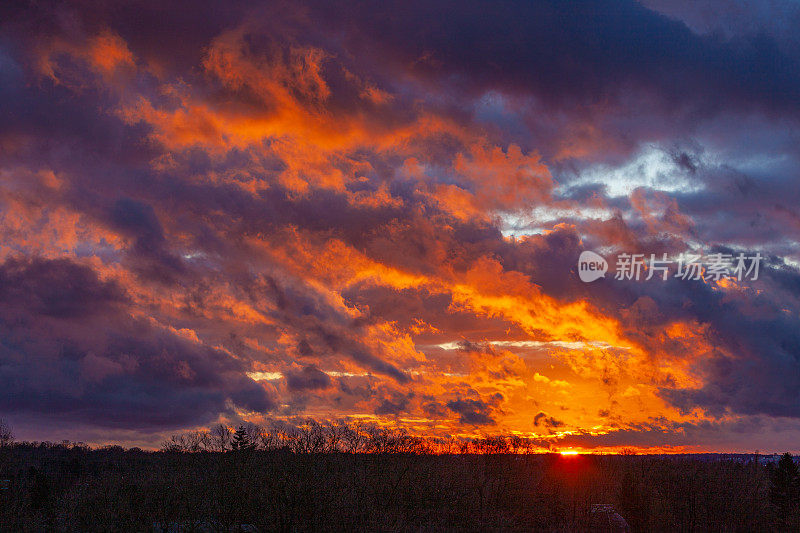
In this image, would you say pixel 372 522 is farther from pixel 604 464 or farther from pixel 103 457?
pixel 103 457

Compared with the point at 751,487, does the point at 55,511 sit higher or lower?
lower

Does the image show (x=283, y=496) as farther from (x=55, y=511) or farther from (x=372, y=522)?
(x=55, y=511)

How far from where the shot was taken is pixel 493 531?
33.1 meters

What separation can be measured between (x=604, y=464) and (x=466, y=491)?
4760 centimetres

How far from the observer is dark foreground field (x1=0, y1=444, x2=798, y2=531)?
35.5 meters

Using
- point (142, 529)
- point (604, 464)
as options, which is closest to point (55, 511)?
point (142, 529)

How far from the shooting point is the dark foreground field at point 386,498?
35500 mm

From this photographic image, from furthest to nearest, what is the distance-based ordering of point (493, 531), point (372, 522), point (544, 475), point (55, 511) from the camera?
point (544, 475) < point (55, 511) < point (372, 522) < point (493, 531)

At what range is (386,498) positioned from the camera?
48375 mm

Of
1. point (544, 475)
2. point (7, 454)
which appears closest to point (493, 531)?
point (544, 475)

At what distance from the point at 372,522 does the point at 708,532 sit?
878 inches

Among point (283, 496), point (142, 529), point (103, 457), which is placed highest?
point (283, 496)

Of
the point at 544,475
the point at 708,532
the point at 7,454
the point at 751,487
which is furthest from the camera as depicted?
the point at 7,454

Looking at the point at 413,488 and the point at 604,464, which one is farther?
the point at 604,464
